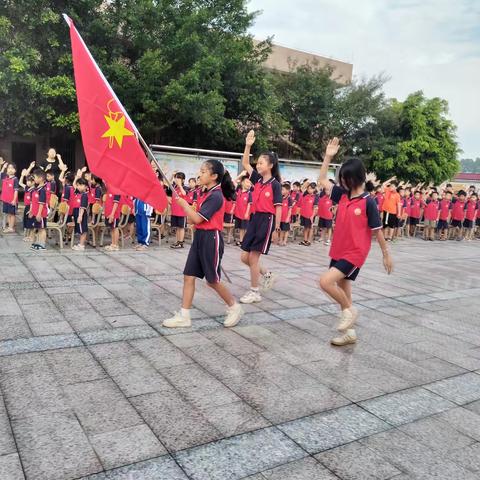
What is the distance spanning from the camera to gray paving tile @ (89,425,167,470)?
2.52 metres

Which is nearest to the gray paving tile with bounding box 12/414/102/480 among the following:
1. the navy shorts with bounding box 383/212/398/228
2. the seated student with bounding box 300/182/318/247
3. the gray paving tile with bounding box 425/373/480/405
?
the gray paving tile with bounding box 425/373/480/405

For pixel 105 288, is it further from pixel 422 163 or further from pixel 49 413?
pixel 422 163

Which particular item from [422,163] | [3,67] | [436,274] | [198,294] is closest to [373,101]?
[422,163]

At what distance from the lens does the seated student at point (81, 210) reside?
8586 millimetres

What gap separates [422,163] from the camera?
22609 mm

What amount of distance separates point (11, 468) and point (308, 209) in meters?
10.3

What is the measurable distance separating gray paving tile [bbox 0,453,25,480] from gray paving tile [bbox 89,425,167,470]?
38cm

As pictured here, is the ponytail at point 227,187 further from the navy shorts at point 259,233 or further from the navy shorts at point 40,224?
the navy shorts at point 40,224

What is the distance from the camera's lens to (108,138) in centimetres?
436

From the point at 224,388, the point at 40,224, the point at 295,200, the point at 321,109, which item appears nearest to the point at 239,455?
the point at 224,388

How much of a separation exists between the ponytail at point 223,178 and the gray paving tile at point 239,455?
2353 mm

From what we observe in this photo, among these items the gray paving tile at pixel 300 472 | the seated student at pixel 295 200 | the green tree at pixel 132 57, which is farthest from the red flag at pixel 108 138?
the green tree at pixel 132 57

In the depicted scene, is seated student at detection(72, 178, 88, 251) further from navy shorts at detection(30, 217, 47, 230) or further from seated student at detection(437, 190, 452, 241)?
seated student at detection(437, 190, 452, 241)

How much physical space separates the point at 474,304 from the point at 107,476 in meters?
5.99
